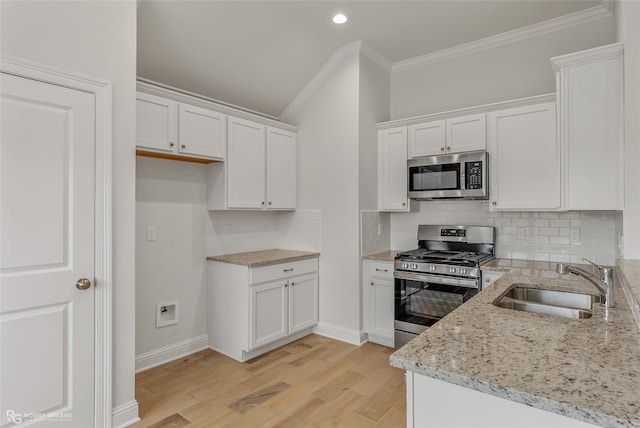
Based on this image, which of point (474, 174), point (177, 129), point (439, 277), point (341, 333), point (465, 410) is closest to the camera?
point (465, 410)

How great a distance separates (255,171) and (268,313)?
1376 millimetres

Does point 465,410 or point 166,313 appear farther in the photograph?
point 166,313

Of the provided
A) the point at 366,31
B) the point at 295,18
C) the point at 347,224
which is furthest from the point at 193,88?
the point at 347,224

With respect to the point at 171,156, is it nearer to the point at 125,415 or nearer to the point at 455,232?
the point at 125,415

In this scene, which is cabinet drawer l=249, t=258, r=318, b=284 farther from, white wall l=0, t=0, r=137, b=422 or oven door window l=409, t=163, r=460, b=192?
oven door window l=409, t=163, r=460, b=192

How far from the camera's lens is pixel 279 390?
2.70 m

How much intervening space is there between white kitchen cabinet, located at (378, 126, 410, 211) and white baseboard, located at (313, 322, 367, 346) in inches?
51.0

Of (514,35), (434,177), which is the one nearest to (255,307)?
(434,177)

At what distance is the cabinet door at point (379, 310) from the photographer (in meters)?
3.48

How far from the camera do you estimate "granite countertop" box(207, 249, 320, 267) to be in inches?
128

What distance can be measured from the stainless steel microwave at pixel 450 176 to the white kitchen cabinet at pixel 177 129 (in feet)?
6.07

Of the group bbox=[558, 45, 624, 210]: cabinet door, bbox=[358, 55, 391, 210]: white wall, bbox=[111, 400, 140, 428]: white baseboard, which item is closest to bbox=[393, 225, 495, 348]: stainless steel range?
bbox=[358, 55, 391, 210]: white wall

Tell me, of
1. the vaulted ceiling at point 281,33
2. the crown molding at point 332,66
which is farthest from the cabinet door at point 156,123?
the crown molding at point 332,66

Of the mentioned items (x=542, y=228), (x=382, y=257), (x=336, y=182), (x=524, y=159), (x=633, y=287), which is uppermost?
(x=524, y=159)
